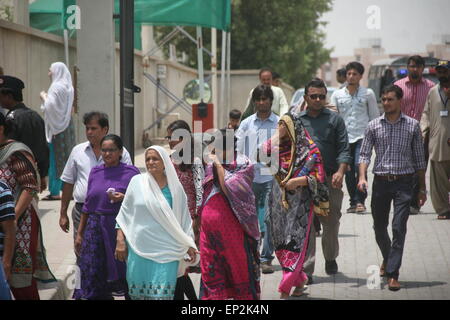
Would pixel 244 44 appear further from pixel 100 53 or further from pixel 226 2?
pixel 100 53

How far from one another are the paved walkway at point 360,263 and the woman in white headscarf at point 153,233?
1.22 m

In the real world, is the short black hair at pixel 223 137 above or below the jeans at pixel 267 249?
above

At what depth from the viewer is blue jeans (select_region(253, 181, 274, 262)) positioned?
25.1ft

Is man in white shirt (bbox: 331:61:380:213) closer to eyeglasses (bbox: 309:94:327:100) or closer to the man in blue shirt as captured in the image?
the man in blue shirt

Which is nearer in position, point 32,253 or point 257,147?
point 32,253

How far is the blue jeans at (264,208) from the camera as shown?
25.1 ft

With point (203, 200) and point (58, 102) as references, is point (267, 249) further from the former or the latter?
point (58, 102)

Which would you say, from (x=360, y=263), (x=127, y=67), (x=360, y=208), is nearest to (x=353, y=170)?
(x=360, y=208)

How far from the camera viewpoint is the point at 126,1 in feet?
24.1

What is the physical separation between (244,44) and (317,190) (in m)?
29.8

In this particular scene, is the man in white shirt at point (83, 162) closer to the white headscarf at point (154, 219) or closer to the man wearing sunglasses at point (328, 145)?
the white headscarf at point (154, 219)

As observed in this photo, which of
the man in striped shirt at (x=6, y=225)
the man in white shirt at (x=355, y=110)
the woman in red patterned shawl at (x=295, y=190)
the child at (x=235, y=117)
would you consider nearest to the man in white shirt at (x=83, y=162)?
the woman in red patterned shawl at (x=295, y=190)

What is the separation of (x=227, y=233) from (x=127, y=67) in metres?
2.25
